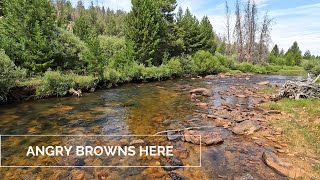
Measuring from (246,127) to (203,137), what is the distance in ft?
7.02

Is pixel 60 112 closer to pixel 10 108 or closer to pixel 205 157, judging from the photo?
pixel 10 108

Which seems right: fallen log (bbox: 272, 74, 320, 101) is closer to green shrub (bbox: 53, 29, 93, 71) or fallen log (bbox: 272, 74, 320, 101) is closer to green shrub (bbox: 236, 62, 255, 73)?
green shrub (bbox: 53, 29, 93, 71)

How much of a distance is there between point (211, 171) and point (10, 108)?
1327 centimetres

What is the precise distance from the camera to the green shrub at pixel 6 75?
45.1 feet

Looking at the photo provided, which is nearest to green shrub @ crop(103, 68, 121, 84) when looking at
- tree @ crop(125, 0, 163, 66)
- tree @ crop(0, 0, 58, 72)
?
tree @ crop(0, 0, 58, 72)

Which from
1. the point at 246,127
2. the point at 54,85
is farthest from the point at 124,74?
the point at 246,127

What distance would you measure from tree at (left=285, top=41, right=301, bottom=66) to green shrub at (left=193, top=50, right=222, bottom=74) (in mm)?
36051

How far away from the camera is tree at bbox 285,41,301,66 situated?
62.4 meters

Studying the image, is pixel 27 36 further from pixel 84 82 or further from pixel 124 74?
pixel 124 74

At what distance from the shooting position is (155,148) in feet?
26.7

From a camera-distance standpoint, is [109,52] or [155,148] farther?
[109,52]

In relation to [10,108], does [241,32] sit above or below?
above

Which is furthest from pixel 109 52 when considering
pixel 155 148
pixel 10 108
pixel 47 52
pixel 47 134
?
pixel 155 148

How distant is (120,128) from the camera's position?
10328mm
